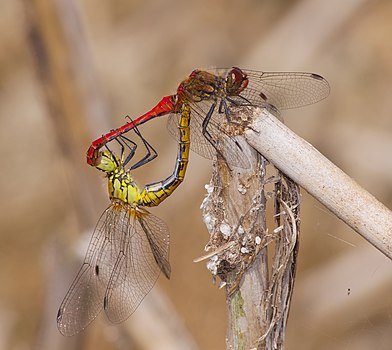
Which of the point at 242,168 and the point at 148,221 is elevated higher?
the point at 148,221

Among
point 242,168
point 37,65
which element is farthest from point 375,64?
point 242,168

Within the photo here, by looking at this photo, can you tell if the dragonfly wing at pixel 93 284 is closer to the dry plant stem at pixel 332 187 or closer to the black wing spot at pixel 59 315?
the black wing spot at pixel 59 315

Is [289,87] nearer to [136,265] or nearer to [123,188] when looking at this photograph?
[123,188]

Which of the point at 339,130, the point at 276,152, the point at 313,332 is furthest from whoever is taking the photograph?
the point at 339,130

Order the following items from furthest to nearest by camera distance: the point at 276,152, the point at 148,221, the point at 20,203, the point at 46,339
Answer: the point at 20,203 → the point at 46,339 → the point at 148,221 → the point at 276,152

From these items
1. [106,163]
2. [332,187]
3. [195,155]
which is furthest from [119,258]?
[195,155]

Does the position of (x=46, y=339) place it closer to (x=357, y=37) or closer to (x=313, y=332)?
(x=313, y=332)

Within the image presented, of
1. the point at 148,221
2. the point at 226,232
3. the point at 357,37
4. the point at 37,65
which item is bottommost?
the point at 226,232

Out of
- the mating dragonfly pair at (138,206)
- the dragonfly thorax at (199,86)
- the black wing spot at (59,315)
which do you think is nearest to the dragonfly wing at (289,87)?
the mating dragonfly pair at (138,206)
